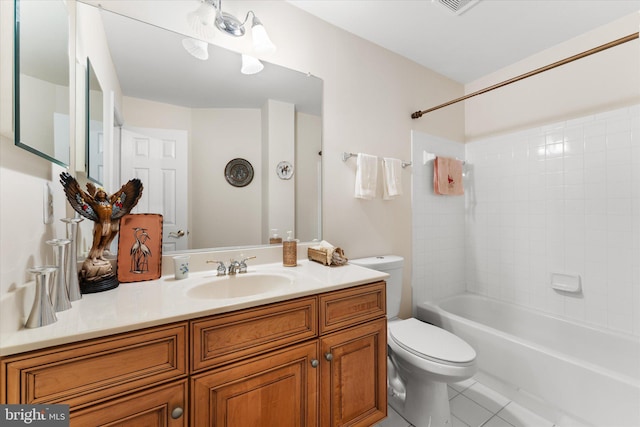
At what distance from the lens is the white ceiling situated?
61.1 inches

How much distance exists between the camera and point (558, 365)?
139 cm

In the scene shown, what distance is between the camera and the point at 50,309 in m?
0.68

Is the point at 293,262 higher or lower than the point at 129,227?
lower

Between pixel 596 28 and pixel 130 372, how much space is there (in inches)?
121

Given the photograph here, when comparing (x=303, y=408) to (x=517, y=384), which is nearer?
(x=303, y=408)

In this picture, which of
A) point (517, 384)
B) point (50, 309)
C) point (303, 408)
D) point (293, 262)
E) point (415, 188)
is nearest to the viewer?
point (50, 309)

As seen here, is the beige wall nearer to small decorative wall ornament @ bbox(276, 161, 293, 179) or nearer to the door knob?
small decorative wall ornament @ bbox(276, 161, 293, 179)

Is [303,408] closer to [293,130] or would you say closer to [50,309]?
[50,309]

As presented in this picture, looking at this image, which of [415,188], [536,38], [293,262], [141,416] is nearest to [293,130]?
[293,262]

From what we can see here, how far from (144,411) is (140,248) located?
0.63 meters

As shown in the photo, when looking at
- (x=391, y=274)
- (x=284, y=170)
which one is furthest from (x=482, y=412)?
→ (x=284, y=170)

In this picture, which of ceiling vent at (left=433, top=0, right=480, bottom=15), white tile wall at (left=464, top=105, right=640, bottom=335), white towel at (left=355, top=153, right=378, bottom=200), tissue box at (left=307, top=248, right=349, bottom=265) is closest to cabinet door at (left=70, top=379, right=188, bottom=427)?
tissue box at (left=307, top=248, right=349, bottom=265)

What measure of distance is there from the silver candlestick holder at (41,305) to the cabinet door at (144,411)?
0.24 m

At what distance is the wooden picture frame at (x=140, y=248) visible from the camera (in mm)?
1074
